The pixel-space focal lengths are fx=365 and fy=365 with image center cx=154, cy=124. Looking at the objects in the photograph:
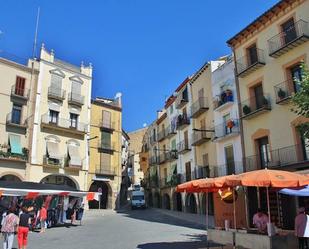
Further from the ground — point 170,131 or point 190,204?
point 170,131

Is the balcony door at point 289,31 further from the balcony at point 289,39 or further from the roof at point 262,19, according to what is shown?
the roof at point 262,19

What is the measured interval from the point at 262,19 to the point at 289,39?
10.2 ft

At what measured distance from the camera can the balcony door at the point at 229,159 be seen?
27264 millimetres

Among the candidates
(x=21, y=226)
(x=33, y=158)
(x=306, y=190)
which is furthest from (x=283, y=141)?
(x=33, y=158)

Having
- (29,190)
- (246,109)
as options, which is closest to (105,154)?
(29,190)

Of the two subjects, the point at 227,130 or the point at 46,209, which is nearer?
the point at 46,209

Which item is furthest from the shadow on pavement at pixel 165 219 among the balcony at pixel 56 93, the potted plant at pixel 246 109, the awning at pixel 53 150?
the balcony at pixel 56 93

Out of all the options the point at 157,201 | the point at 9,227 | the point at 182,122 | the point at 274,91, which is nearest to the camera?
the point at 9,227

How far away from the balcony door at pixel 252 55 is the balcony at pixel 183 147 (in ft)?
42.8

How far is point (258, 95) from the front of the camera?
24891mm

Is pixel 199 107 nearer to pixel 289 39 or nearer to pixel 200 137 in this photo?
pixel 200 137

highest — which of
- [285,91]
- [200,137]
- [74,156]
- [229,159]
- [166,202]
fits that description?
[285,91]

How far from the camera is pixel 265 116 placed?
2355cm

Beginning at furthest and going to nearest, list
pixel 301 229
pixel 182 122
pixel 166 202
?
pixel 166 202 < pixel 182 122 < pixel 301 229
